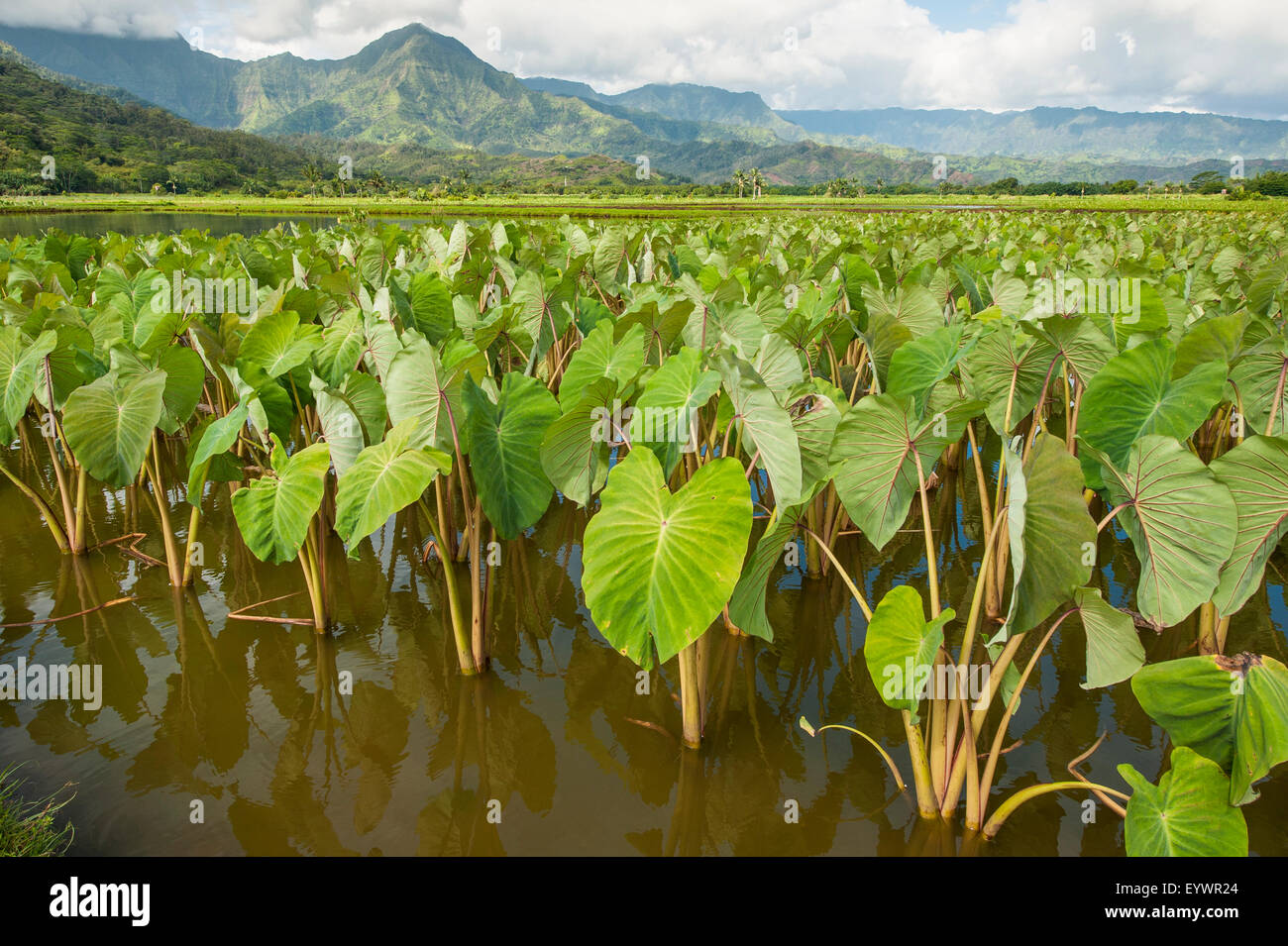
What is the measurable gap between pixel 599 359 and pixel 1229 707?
2119mm

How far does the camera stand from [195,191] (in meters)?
72.9

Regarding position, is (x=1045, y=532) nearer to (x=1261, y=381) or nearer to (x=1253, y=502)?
(x=1253, y=502)

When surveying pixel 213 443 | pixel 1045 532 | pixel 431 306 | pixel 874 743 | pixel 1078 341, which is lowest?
pixel 874 743

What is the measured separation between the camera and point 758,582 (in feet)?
7.07

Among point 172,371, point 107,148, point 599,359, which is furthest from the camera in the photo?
point 107,148

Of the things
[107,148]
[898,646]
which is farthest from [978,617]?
[107,148]

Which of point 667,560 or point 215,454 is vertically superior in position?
point 215,454

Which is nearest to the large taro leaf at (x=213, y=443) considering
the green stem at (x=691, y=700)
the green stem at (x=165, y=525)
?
the green stem at (x=165, y=525)

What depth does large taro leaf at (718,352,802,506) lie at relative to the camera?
5.92 feet

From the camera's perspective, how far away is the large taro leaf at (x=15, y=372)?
10.1 feet

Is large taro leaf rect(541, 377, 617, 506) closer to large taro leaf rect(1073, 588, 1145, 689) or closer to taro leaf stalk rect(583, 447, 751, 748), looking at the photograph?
taro leaf stalk rect(583, 447, 751, 748)
